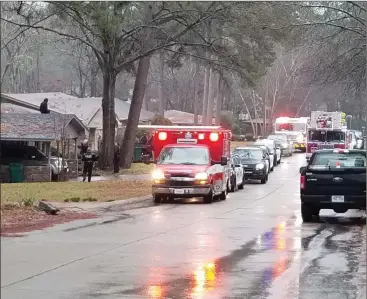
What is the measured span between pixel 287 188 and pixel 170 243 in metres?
18.4

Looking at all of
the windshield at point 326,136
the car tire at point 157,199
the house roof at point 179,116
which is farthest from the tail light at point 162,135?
the house roof at point 179,116

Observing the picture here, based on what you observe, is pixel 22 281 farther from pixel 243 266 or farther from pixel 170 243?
pixel 170 243

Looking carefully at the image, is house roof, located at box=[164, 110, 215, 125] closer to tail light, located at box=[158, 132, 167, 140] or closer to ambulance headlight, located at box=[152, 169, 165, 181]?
tail light, located at box=[158, 132, 167, 140]

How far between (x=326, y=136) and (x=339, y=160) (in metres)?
30.1

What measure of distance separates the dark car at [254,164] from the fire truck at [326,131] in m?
11.0

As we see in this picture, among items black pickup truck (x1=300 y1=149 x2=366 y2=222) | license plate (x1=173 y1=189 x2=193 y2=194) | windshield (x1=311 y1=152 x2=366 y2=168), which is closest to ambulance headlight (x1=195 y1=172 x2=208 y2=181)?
license plate (x1=173 y1=189 x2=193 y2=194)

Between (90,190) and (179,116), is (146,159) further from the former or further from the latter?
(179,116)

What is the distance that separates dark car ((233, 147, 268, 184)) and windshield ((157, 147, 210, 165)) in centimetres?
1042

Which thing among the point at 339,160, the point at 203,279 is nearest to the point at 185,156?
the point at 339,160

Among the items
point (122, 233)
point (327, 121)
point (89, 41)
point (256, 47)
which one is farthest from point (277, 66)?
point (122, 233)

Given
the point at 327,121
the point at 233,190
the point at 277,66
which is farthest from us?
the point at 277,66

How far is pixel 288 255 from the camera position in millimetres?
12703

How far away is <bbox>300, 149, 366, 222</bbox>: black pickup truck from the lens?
59.3 ft

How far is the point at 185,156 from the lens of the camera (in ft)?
81.7
